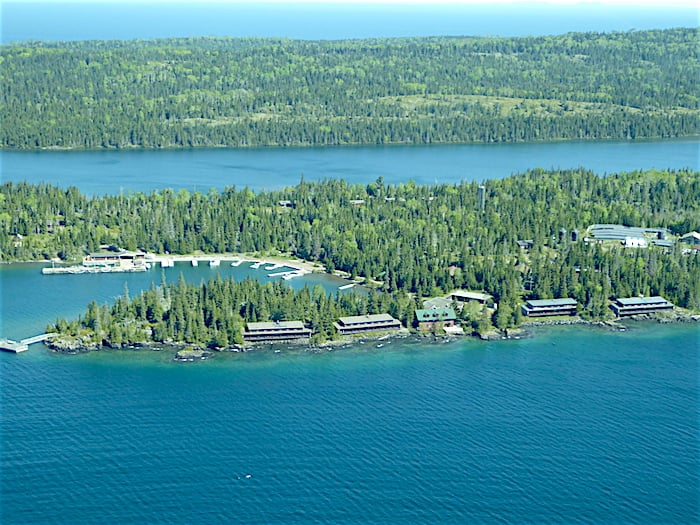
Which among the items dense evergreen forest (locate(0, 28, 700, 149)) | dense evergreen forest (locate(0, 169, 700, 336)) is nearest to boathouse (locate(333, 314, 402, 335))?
dense evergreen forest (locate(0, 169, 700, 336))

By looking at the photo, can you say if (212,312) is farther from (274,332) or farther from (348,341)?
(348,341)

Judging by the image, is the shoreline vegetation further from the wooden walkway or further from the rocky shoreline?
the wooden walkway

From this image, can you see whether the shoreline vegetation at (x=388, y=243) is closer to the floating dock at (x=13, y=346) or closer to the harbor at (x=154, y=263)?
the harbor at (x=154, y=263)

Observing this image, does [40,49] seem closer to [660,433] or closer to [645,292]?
[645,292]

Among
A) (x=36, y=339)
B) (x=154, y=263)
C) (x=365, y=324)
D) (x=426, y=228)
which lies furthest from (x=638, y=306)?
(x=36, y=339)

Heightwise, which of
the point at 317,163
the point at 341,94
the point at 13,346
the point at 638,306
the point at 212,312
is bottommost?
the point at 638,306

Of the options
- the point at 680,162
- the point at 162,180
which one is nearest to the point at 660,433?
the point at 162,180
